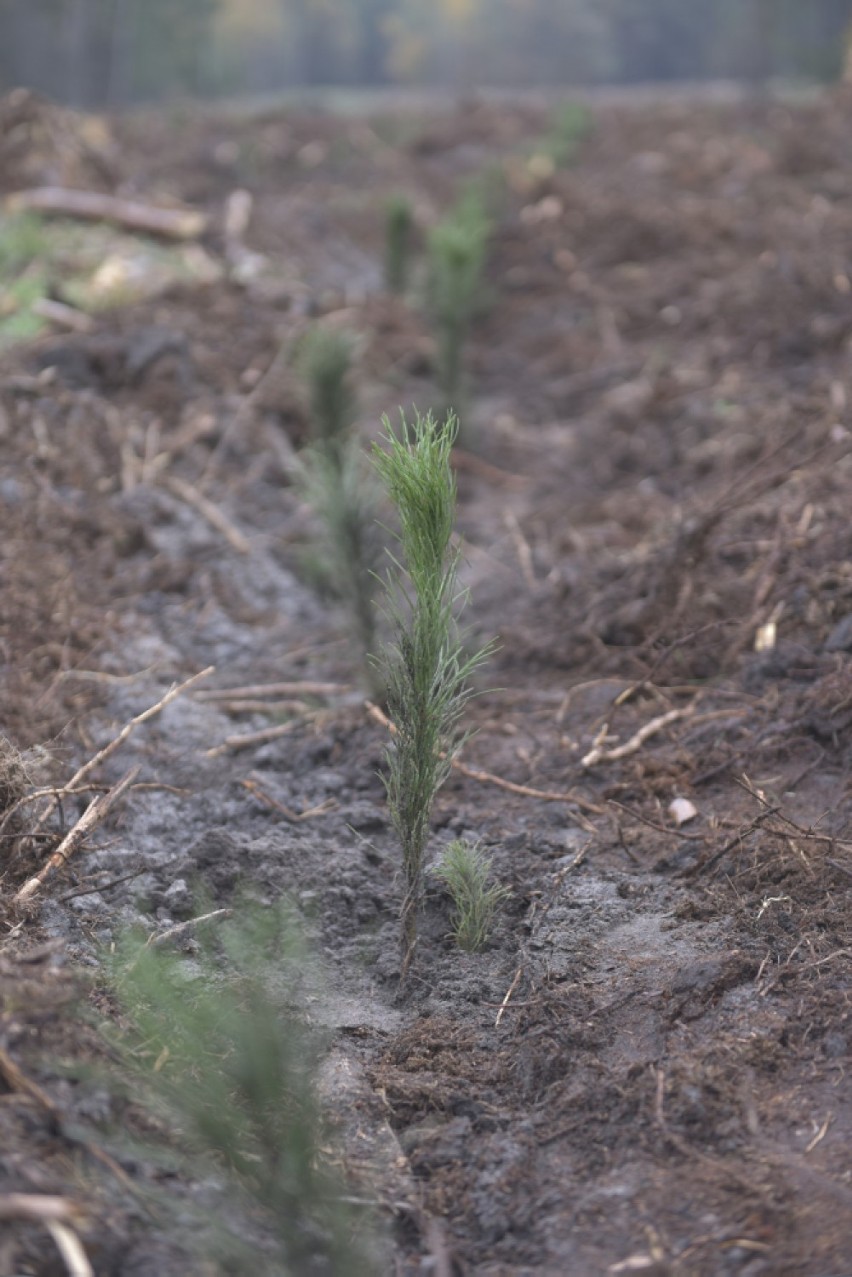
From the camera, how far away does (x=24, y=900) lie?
238cm

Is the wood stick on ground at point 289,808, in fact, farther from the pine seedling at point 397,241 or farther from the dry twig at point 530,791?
the pine seedling at point 397,241

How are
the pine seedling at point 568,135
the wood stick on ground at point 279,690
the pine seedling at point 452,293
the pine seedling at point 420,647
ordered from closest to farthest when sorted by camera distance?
1. the pine seedling at point 420,647
2. the wood stick on ground at point 279,690
3. the pine seedling at point 452,293
4. the pine seedling at point 568,135

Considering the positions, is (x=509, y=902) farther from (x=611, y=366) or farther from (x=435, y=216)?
(x=435, y=216)

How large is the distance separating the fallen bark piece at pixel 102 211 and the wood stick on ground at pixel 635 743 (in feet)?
22.0

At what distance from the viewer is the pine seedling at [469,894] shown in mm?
2525

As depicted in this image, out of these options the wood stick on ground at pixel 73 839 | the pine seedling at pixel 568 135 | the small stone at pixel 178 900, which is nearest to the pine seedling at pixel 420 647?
the small stone at pixel 178 900

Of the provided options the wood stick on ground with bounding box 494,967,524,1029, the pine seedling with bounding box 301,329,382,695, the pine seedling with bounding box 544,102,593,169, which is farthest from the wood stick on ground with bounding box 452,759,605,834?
the pine seedling with bounding box 544,102,593,169

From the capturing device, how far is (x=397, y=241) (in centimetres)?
770

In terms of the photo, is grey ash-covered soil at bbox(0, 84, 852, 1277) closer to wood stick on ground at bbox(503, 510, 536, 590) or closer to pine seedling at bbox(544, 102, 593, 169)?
wood stick on ground at bbox(503, 510, 536, 590)

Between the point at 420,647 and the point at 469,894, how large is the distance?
63cm

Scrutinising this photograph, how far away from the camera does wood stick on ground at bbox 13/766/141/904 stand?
7.94 feet

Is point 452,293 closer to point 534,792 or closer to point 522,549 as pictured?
point 522,549

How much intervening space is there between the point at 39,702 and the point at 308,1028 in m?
1.55

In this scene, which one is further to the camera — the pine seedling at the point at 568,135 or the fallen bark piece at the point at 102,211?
the pine seedling at the point at 568,135
